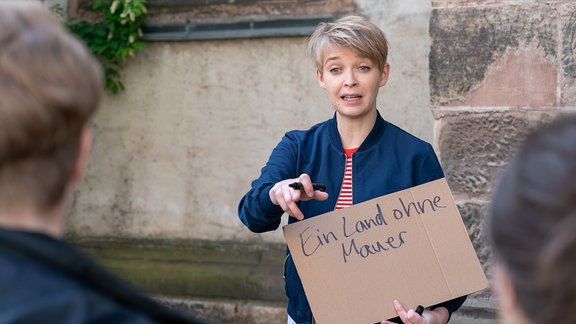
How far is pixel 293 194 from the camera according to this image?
8.00 ft

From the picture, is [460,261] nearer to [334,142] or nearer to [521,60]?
[334,142]

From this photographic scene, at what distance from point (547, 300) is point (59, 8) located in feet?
16.4

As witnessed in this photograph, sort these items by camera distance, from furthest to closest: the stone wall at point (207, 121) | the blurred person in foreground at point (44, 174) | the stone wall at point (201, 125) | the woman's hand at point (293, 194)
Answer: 1. the stone wall at point (201, 125)
2. the stone wall at point (207, 121)
3. the woman's hand at point (293, 194)
4. the blurred person in foreground at point (44, 174)

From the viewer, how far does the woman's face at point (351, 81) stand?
2768mm

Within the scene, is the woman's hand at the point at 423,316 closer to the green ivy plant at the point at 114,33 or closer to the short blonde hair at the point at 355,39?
the short blonde hair at the point at 355,39

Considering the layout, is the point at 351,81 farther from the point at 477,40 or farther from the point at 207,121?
the point at 207,121

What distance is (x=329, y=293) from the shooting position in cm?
256

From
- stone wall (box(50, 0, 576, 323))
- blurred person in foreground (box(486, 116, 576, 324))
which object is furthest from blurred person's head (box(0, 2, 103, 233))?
stone wall (box(50, 0, 576, 323))

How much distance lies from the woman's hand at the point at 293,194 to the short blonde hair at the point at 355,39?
19.8 inches

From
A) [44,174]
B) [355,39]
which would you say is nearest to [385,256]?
[355,39]

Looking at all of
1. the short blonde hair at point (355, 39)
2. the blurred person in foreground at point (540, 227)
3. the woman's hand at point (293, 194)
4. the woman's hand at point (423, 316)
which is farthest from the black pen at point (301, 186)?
the blurred person in foreground at point (540, 227)

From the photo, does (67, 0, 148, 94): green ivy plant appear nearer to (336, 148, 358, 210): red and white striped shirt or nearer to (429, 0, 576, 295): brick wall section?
(429, 0, 576, 295): brick wall section

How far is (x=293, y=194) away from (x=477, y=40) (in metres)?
1.43

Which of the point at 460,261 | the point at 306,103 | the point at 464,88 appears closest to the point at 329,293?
the point at 460,261
